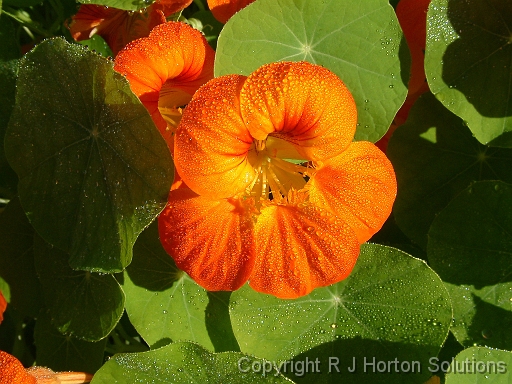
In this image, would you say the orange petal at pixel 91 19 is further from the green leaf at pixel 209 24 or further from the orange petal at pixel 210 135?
the orange petal at pixel 210 135

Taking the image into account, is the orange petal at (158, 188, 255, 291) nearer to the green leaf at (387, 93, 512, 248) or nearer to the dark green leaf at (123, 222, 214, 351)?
the dark green leaf at (123, 222, 214, 351)

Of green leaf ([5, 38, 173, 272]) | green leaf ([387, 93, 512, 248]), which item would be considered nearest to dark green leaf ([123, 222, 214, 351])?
green leaf ([5, 38, 173, 272])

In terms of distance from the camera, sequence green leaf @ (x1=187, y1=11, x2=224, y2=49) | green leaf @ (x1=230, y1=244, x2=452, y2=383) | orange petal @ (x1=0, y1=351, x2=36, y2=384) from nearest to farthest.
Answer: orange petal @ (x1=0, y1=351, x2=36, y2=384)
green leaf @ (x1=230, y1=244, x2=452, y2=383)
green leaf @ (x1=187, y1=11, x2=224, y2=49)

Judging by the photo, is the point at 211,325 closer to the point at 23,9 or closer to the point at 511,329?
the point at 511,329

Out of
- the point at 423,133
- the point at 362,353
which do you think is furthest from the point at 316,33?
the point at 362,353

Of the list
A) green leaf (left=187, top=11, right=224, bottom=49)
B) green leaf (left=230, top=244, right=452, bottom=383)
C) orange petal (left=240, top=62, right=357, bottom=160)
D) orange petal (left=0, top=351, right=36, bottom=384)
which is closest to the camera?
orange petal (left=240, top=62, right=357, bottom=160)

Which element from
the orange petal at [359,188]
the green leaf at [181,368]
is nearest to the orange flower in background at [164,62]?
the orange petal at [359,188]
